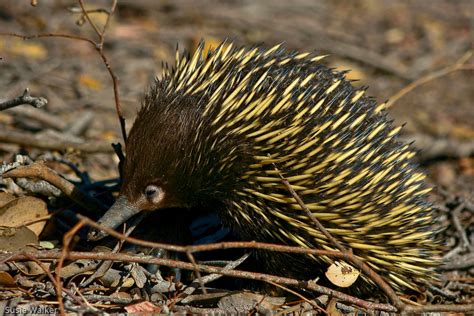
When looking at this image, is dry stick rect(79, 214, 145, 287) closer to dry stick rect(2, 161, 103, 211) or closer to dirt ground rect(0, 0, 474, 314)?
dry stick rect(2, 161, 103, 211)

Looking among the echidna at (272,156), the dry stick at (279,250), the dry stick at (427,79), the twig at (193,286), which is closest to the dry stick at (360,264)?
the dry stick at (279,250)

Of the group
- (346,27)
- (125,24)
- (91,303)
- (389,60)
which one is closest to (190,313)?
(91,303)

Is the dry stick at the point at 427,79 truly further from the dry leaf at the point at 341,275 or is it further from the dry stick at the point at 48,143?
the dry stick at the point at 48,143

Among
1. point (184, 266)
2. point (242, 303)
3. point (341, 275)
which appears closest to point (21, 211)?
point (184, 266)

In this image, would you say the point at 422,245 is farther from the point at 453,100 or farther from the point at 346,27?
the point at 346,27

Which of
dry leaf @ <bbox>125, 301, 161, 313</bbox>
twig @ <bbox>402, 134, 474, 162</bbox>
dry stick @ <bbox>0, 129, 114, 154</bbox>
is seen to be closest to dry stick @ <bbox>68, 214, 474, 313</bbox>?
dry leaf @ <bbox>125, 301, 161, 313</bbox>
